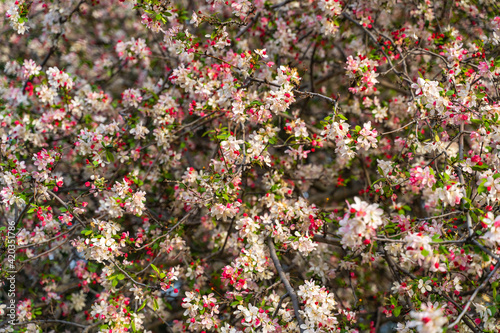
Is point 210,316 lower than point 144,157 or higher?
lower

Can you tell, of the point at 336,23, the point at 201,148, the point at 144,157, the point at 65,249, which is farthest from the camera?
the point at 201,148

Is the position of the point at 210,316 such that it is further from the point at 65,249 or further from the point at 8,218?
the point at 8,218

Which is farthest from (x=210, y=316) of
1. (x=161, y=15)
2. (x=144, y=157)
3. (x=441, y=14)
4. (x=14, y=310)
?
→ (x=441, y=14)

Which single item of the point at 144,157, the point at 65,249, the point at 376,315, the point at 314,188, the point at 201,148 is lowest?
the point at 376,315

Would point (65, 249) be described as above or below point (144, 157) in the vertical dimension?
below

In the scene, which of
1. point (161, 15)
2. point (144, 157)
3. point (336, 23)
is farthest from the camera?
point (144, 157)

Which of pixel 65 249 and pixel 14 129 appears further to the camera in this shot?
pixel 65 249

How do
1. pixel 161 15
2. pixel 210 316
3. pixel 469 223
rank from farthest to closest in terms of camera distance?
pixel 161 15 → pixel 210 316 → pixel 469 223

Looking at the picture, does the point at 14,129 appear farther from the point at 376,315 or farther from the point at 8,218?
the point at 376,315

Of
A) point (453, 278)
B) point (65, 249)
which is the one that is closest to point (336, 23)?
point (453, 278)

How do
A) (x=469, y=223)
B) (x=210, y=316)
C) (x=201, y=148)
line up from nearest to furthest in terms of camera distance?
(x=469, y=223) < (x=210, y=316) < (x=201, y=148)
